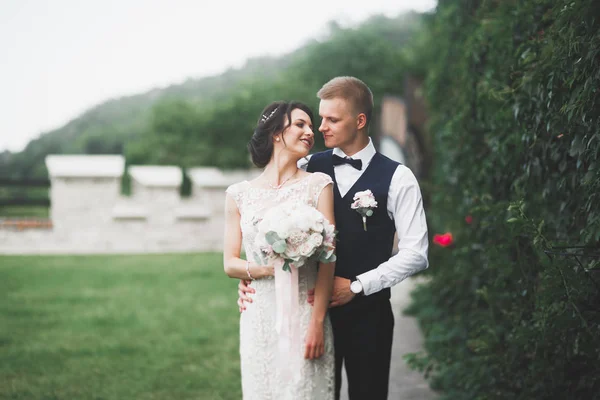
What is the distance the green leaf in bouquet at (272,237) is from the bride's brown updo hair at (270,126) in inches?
23.0

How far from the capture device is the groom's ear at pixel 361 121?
2684 mm

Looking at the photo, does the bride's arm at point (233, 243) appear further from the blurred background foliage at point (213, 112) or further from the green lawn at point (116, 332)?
the blurred background foliage at point (213, 112)

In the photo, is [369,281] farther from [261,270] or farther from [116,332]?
[116,332]

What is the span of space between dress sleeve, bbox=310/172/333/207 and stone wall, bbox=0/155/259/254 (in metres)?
10.2

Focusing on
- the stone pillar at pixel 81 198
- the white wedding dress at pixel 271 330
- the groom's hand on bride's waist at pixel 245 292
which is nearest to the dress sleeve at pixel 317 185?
the white wedding dress at pixel 271 330

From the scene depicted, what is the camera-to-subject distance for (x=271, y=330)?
8.38 ft

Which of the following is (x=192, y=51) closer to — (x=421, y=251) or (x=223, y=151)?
(x=223, y=151)

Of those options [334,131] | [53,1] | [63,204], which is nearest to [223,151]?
[63,204]

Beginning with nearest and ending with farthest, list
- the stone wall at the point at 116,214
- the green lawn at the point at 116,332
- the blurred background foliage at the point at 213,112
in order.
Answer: the green lawn at the point at 116,332 < the stone wall at the point at 116,214 < the blurred background foliage at the point at 213,112

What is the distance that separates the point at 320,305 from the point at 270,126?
0.82 metres

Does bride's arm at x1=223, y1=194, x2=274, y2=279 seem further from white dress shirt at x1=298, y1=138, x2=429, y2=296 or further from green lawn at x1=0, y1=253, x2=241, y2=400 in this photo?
green lawn at x1=0, y1=253, x2=241, y2=400

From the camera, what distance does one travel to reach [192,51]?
3097 cm

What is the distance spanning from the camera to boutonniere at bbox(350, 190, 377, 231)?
2539 millimetres

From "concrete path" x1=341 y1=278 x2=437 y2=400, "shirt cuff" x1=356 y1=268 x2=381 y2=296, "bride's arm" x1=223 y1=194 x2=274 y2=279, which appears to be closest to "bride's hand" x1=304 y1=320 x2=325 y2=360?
"shirt cuff" x1=356 y1=268 x2=381 y2=296
